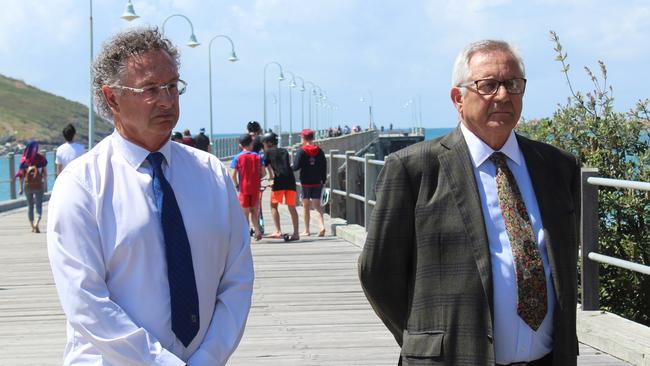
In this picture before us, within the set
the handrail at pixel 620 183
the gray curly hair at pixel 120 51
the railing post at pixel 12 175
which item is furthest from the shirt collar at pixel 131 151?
the railing post at pixel 12 175

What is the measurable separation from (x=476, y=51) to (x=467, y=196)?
1.56 ft

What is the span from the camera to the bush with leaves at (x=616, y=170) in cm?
874

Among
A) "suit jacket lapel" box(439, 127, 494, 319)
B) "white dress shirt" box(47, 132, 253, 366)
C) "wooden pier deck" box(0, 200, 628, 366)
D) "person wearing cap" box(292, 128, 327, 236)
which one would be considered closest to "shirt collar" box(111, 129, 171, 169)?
"white dress shirt" box(47, 132, 253, 366)

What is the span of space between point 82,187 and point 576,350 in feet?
5.18

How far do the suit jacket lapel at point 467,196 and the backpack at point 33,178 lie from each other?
52.2ft

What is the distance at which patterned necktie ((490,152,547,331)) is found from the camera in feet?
11.7

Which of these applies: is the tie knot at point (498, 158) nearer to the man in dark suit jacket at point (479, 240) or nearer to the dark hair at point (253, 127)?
the man in dark suit jacket at point (479, 240)

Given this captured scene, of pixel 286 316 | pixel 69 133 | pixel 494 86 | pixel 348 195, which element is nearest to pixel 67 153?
pixel 69 133

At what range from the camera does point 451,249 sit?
3600 mm

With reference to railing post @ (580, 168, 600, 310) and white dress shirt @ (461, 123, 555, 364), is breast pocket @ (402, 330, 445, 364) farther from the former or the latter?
railing post @ (580, 168, 600, 310)

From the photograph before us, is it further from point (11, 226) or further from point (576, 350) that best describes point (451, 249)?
point (11, 226)

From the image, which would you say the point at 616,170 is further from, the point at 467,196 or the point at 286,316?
the point at 467,196

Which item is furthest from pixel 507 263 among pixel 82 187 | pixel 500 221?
pixel 82 187

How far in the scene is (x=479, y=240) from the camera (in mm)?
3566
